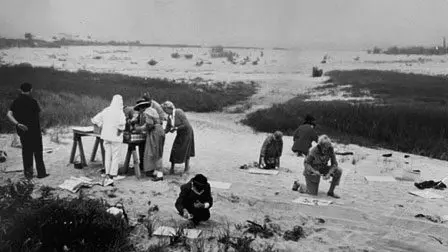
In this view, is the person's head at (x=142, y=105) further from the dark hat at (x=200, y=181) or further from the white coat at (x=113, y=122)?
the dark hat at (x=200, y=181)

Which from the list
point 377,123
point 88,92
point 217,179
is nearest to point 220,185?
point 217,179

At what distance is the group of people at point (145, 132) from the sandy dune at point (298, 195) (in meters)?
0.35

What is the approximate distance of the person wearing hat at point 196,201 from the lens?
7027 millimetres

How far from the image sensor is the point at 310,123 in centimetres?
1252

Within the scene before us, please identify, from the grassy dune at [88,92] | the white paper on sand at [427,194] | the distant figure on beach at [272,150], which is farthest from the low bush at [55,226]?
the grassy dune at [88,92]

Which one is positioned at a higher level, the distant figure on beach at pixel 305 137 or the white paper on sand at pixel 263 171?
the distant figure on beach at pixel 305 137

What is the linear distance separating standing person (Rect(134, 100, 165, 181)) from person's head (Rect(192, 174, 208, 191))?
2.49 m

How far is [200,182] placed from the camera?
7035 mm

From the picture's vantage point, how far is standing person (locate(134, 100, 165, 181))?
950 cm

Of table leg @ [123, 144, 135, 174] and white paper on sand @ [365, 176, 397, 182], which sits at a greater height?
table leg @ [123, 144, 135, 174]

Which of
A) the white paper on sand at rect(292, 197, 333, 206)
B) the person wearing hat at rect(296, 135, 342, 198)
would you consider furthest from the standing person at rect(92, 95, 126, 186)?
the person wearing hat at rect(296, 135, 342, 198)

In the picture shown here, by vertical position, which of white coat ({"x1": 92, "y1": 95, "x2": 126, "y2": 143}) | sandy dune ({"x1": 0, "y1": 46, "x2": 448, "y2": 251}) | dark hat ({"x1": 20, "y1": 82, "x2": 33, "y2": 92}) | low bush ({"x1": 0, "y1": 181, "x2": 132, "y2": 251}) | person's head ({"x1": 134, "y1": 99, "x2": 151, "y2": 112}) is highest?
dark hat ({"x1": 20, "y1": 82, "x2": 33, "y2": 92})

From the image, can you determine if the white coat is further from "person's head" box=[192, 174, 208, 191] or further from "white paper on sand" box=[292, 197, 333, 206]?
"white paper on sand" box=[292, 197, 333, 206]

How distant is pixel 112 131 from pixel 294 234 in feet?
12.8
